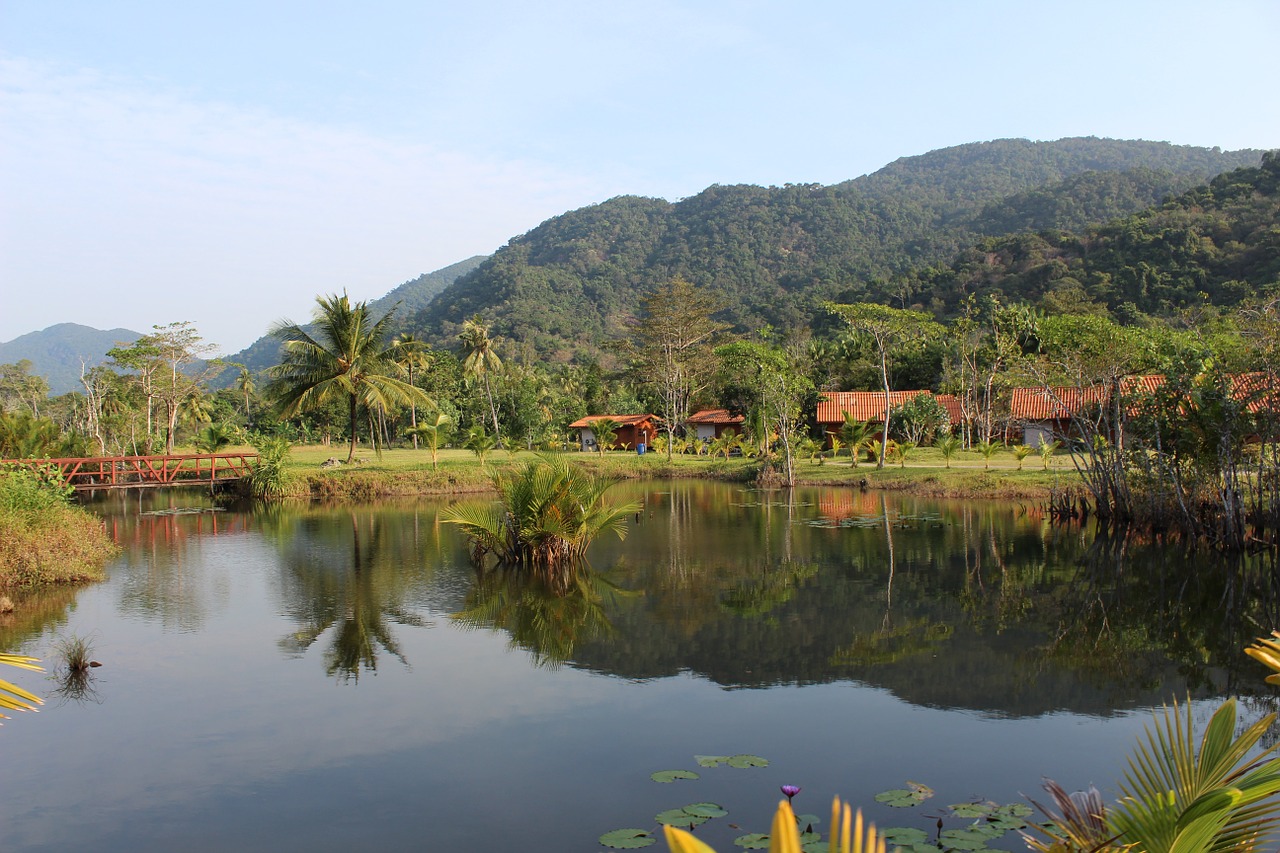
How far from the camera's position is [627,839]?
6.22 metres

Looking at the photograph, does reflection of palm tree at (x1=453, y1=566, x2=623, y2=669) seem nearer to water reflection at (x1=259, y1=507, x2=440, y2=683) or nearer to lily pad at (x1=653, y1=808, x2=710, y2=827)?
water reflection at (x1=259, y1=507, x2=440, y2=683)

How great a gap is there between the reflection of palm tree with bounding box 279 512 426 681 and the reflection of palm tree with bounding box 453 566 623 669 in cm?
108

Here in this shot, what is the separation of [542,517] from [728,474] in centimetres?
1923

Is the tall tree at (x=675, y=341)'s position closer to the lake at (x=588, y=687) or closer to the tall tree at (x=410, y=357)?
the tall tree at (x=410, y=357)

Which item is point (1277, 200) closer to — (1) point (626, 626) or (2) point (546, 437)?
(2) point (546, 437)

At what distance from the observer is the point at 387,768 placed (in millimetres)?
7691

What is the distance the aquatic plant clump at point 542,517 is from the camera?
1572 cm

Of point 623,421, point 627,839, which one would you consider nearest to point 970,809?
point 627,839

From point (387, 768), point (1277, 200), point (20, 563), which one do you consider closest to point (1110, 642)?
point (387, 768)

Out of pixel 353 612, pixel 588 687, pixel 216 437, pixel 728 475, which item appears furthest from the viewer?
pixel 728 475

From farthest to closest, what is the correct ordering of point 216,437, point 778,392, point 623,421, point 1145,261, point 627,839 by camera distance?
point 1145,261, point 623,421, point 216,437, point 778,392, point 627,839

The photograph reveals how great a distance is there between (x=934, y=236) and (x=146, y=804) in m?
Result: 114

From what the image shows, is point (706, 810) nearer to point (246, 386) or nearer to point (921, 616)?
point (921, 616)

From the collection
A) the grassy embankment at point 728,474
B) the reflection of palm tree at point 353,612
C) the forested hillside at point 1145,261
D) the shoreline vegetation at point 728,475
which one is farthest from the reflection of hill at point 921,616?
the forested hillside at point 1145,261
